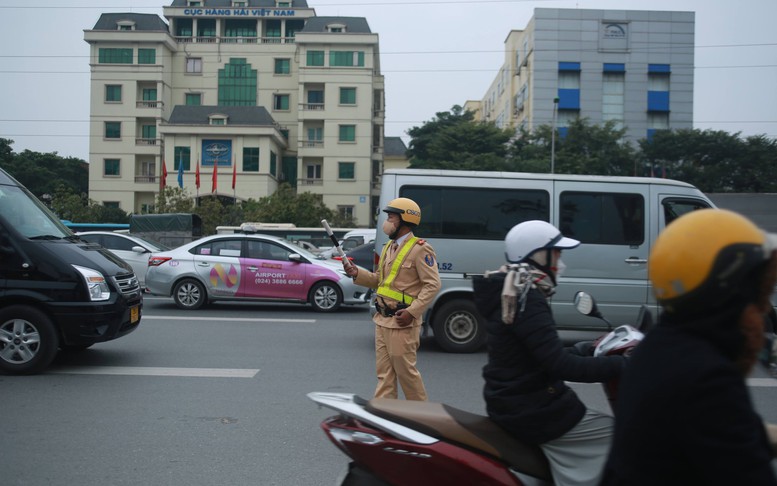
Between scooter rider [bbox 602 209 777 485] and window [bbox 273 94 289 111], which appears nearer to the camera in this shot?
scooter rider [bbox 602 209 777 485]

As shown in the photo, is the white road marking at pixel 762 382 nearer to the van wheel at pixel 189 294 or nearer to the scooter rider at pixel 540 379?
the scooter rider at pixel 540 379

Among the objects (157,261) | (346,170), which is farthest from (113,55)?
(157,261)

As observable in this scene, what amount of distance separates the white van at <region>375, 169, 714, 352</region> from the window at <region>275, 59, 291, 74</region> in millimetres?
54122

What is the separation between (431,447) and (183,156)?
55.1 metres

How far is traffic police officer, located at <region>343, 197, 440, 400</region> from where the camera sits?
468 cm

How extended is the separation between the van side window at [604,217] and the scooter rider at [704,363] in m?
7.62

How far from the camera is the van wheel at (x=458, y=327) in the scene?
9141 millimetres

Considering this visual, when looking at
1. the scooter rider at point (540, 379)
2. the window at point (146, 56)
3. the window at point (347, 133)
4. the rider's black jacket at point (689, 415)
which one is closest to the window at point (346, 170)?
the window at point (347, 133)

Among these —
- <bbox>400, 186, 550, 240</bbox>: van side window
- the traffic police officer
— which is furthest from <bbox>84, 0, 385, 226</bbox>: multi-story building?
the traffic police officer

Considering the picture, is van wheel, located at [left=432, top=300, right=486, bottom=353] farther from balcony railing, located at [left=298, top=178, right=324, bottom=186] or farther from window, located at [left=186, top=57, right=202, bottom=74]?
window, located at [left=186, top=57, right=202, bottom=74]

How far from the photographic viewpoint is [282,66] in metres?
60.7

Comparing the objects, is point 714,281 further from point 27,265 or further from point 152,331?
point 152,331

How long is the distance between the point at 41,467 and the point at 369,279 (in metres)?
2.64

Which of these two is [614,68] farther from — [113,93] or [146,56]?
[113,93]
